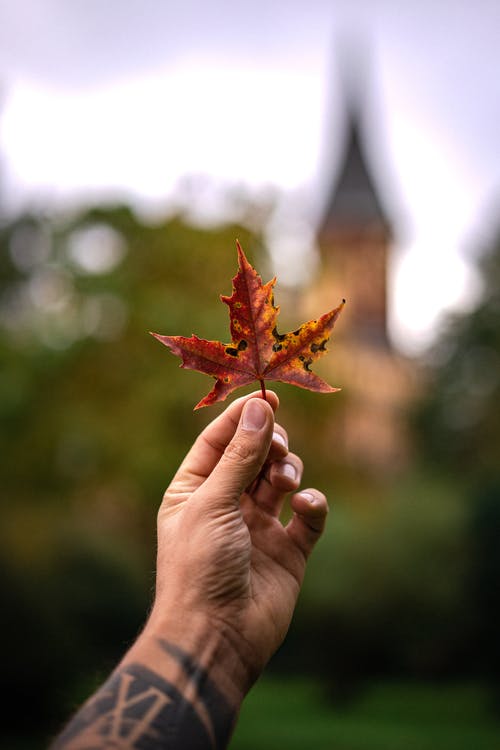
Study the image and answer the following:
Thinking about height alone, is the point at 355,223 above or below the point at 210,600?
above

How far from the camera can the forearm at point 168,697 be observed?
254 cm

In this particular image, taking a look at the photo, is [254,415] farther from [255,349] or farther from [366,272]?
[366,272]

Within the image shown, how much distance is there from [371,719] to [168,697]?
18.6 metres

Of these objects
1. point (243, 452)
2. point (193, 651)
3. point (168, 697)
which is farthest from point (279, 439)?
point (168, 697)

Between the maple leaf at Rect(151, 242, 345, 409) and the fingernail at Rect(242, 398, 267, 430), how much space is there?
0.22 ft

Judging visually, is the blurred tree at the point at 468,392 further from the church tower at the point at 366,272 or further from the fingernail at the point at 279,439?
the fingernail at the point at 279,439

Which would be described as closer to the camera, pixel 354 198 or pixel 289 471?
pixel 289 471

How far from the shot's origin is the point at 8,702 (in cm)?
1421

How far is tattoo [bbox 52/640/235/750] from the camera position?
2.52 metres

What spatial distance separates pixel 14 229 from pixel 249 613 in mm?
18870

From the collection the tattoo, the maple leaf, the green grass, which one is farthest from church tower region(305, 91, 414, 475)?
the tattoo

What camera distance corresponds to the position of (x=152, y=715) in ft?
8.57

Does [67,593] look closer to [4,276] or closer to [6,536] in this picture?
[6,536]

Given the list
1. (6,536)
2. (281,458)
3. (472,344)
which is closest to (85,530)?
(6,536)
